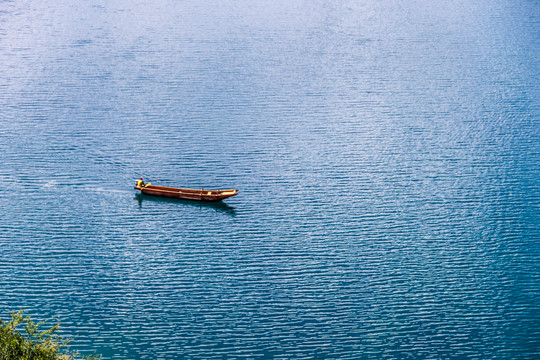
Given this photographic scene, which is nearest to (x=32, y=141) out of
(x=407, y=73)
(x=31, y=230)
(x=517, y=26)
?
(x=31, y=230)

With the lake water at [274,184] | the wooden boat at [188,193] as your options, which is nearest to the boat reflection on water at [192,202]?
the lake water at [274,184]

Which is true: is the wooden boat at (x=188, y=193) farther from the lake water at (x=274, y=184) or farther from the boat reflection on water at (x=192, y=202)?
the lake water at (x=274, y=184)

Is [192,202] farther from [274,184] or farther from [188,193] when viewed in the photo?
[274,184]

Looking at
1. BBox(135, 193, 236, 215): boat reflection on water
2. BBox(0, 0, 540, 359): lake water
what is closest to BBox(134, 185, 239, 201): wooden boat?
BBox(135, 193, 236, 215): boat reflection on water

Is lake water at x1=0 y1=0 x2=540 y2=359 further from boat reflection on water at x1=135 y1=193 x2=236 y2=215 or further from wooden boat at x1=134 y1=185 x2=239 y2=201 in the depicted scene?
wooden boat at x1=134 y1=185 x2=239 y2=201

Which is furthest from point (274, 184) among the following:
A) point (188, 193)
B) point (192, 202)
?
point (188, 193)

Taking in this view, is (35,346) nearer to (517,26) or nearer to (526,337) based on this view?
(526,337)
